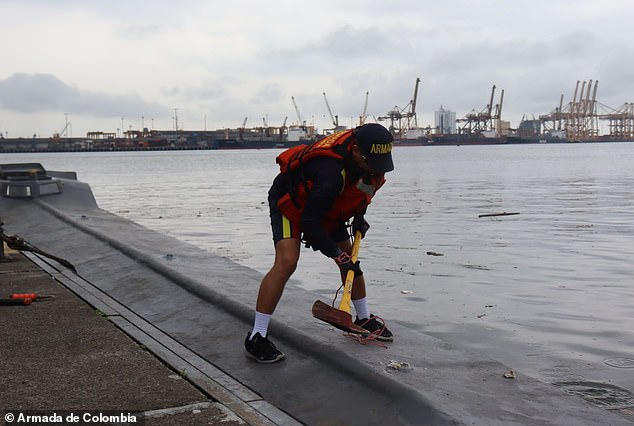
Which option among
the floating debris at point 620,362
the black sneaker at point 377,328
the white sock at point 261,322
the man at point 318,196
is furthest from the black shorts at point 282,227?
the floating debris at point 620,362

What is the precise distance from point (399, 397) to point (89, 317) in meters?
3.04

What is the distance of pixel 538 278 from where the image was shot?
10.6m

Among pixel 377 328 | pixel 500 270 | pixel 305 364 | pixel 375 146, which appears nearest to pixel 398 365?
pixel 305 364

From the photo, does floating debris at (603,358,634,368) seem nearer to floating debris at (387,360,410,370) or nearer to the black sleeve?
floating debris at (387,360,410,370)

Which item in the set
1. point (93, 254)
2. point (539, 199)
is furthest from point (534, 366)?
point (539, 199)

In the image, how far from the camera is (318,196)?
4898mm

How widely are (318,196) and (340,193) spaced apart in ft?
0.74

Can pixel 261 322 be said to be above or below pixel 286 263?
below

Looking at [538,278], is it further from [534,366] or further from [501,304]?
[534,366]

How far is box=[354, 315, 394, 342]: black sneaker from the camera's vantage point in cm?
564

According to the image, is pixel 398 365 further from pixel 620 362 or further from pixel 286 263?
pixel 620 362

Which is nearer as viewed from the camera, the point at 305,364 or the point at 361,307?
the point at 305,364

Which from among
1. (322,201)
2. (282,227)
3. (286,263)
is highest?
(322,201)

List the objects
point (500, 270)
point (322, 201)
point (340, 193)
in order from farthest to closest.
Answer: point (500, 270)
point (340, 193)
point (322, 201)
